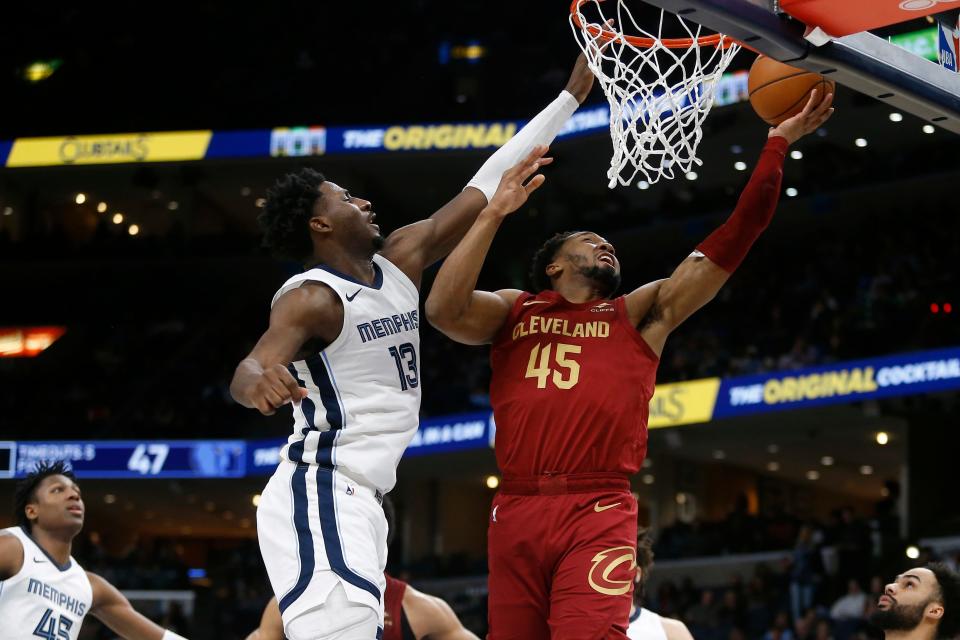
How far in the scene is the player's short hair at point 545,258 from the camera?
5031 mm

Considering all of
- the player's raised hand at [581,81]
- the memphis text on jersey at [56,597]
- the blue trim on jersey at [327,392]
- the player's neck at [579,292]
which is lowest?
the memphis text on jersey at [56,597]

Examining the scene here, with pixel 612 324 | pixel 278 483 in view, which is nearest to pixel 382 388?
pixel 278 483

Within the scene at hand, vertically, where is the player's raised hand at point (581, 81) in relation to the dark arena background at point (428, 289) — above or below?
below

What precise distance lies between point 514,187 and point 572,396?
733 millimetres

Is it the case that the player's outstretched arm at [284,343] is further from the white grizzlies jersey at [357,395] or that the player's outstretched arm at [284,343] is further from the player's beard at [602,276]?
the player's beard at [602,276]

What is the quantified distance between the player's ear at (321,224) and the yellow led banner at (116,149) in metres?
19.9

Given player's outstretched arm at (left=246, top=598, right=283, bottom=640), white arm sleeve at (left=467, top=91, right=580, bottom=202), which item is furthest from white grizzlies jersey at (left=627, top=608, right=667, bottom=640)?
white arm sleeve at (left=467, top=91, right=580, bottom=202)

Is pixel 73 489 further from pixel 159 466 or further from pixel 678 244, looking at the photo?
→ pixel 678 244

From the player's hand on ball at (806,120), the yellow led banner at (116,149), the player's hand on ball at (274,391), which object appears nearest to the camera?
the player's hand on ball at (274,391)

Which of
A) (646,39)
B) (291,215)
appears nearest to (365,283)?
(291,215)

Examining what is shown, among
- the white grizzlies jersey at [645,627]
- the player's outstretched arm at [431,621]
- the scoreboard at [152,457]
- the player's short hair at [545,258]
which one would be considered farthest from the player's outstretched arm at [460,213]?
the scoreboard at [152,457]

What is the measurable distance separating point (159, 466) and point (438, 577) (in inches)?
190

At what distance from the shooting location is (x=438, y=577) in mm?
20422

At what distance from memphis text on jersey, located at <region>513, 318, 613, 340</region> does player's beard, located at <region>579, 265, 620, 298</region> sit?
0.45 ft
